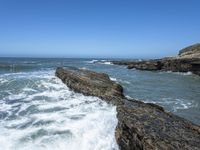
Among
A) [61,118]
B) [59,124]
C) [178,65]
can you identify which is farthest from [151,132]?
[178,65]

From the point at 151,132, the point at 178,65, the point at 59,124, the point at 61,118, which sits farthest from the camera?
the point at 178,65

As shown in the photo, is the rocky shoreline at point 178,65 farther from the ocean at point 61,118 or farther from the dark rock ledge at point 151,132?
the dark rock ledge at point 151,132

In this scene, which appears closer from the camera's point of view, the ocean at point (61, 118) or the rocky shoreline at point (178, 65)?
the ocean at point (61, 118)

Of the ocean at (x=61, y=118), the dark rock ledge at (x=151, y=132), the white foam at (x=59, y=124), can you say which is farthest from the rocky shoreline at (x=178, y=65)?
the dark rock ledge at (x=151, y=132)

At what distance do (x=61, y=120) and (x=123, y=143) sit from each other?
376cm

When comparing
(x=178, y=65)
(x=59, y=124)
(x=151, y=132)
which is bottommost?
(x=59, y=124)

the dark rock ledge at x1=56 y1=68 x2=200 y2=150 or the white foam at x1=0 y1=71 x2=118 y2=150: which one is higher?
the dark rock ledge at x1=56 y1=68 x2=200 y2=150

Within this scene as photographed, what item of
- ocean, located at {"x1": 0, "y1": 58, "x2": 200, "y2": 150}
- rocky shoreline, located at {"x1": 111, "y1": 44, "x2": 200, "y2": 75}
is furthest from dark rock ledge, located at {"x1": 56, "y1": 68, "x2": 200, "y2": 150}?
rocky shoreline, located at {"x1": 111, "y1": 44, "x2": 200, "y2": 75}

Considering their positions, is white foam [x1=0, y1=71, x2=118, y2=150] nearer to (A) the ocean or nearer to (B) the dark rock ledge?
(A) the ocean

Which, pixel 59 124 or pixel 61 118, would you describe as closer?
pixel 59 124

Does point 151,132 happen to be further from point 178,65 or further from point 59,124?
point 178,65

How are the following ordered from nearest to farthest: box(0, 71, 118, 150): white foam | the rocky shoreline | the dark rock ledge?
the dark rock ledge, box(0, 71, 118, 150): white foam, the rocky shoreline

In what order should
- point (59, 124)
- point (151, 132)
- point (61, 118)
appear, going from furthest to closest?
1. point (61, 118)
2. point (59, 124)
3. point (151, 132)

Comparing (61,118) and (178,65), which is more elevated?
(178,65)
